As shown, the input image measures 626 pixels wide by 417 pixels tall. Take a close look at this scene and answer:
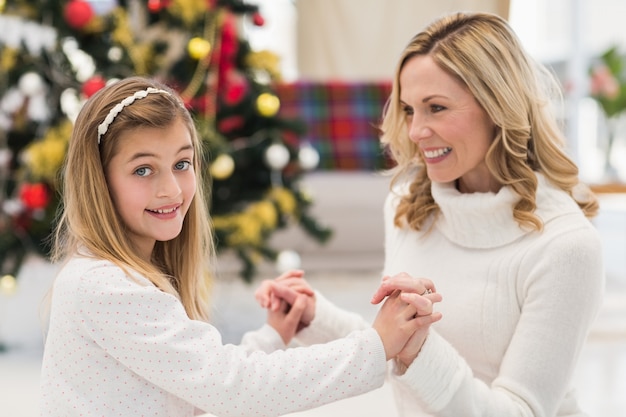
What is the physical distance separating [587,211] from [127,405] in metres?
0.93

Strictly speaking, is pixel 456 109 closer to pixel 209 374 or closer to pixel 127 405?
pixel 209 374

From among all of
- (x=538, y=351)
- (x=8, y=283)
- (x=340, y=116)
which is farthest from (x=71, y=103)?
(x=340, y=116)

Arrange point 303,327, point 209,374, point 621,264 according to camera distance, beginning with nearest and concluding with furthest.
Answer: point 209,374, point 303,327, point 621,264

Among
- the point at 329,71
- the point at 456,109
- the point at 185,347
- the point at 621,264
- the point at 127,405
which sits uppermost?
the point at 456,109

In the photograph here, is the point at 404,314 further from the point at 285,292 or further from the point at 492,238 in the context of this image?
the point at 285,292

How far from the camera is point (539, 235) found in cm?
145

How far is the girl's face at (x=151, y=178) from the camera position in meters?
1.32

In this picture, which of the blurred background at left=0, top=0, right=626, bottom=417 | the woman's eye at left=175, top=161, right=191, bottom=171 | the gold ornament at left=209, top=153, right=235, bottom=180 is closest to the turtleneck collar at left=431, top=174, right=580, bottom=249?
the woman's eye at left=175, top=161, right=191, bottom=171

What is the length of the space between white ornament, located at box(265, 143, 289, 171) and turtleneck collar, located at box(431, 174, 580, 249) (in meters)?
1.42

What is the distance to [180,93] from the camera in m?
2.94

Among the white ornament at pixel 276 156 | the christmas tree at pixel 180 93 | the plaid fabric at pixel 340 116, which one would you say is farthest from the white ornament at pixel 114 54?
the plaid fabric at pixel 340 116

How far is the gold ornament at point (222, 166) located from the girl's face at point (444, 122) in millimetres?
1331

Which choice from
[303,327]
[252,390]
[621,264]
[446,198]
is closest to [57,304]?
[252,390]

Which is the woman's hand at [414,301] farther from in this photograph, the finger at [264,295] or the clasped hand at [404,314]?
the finger at [264,295]
